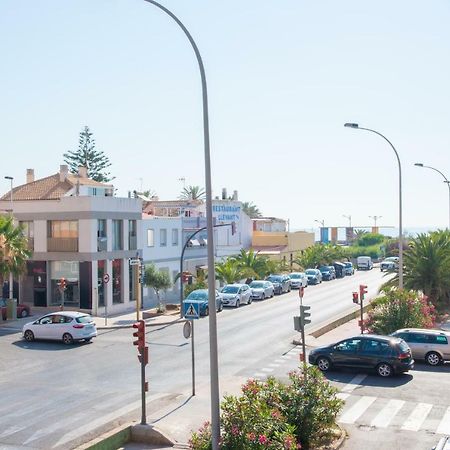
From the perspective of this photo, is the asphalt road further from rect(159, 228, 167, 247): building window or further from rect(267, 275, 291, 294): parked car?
rect(267, 275, 291, 294): parked car

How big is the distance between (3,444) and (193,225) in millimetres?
38733

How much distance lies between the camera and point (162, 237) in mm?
49688

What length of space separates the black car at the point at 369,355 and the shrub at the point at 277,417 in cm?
747

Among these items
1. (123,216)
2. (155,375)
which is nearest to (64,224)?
(123,216)

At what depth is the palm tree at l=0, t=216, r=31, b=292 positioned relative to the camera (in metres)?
35.2

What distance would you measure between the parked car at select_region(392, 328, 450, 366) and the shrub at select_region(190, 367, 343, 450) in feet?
34.6

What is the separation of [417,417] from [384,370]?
5.29m

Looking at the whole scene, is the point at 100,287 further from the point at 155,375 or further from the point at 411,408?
the point at 411,408

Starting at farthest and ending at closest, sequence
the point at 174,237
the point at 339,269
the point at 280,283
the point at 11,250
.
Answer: the point at 339,269 → the point at 280,283 → the point at 174,237 → the point at 11,250

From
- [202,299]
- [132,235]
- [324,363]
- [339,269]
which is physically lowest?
[324,363]

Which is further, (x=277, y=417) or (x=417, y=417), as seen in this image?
(x=417, y=417)

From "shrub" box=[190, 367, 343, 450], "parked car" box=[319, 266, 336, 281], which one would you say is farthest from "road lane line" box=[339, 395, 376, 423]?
"parked car" box=[319, 266, 336, 281]

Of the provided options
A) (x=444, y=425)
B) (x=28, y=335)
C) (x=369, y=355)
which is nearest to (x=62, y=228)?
(x=28, y=335)

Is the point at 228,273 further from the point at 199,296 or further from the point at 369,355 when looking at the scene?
the point at 369,355
